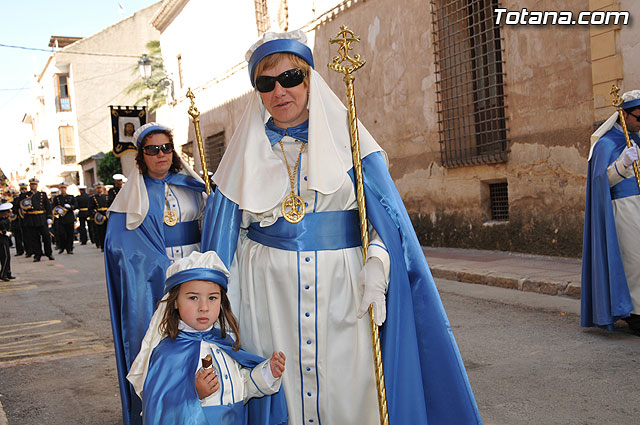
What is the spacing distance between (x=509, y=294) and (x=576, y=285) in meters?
0.79

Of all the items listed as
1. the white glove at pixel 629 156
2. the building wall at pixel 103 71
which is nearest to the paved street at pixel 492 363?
the white glove at pixel 629 156

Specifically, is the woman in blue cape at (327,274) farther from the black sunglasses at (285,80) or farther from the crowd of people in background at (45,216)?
the crowd of people in background at (45,216)

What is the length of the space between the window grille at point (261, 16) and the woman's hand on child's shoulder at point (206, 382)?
17.6 metres

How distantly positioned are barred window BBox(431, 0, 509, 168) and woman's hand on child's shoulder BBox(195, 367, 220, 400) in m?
9.09

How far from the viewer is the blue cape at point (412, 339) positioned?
254cm

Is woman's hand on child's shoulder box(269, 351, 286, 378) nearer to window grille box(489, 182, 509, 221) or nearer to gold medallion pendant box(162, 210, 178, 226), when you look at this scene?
gold medallion pendant box(162, 210, 178, 226)

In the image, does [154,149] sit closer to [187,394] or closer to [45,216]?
[187,394]

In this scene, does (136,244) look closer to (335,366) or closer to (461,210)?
(335,366)

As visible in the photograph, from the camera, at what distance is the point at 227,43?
71.4ft

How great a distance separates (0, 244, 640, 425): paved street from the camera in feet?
13.2

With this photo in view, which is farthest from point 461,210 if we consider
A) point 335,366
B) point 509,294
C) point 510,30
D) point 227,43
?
point 227,43

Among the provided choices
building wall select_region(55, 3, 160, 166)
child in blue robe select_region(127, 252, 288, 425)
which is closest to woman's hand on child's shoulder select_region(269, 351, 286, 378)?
child in blue robe select_region(127, 252, 288, 425)

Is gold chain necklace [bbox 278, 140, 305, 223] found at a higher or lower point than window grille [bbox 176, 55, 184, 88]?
lower

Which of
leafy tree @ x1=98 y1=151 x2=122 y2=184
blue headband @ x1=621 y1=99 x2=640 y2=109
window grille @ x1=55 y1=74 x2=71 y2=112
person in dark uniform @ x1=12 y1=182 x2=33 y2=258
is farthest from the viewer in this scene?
window grille @ x1=55 y1=74 x2=71 y2=112
